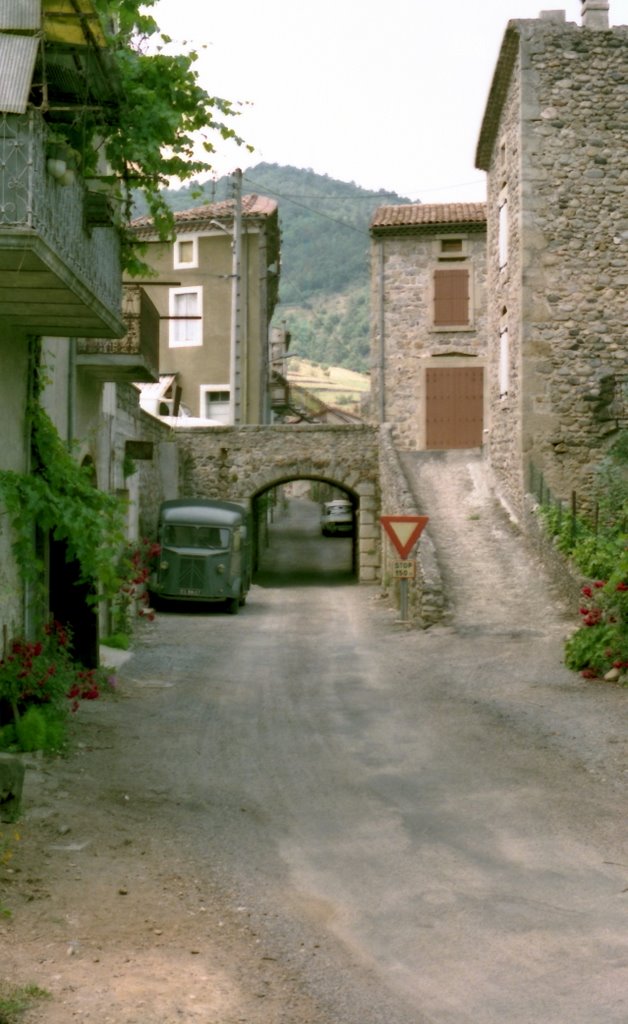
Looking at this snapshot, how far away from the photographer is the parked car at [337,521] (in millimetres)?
47312

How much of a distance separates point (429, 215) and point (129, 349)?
2068 centimetres

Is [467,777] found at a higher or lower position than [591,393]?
lower

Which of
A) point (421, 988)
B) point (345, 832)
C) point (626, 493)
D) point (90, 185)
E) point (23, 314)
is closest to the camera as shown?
point (421, 988)

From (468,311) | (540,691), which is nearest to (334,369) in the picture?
(468,311)

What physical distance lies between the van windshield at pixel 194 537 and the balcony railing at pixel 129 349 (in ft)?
26.2

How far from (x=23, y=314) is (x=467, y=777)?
16.8 feet

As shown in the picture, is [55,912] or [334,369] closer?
[55,912]

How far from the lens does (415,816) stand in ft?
25.0

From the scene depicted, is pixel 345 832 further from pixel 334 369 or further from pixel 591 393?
pixel 334 369

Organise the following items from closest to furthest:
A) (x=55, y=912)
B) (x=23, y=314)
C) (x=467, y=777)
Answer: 1. (x=55, y=912)
2. (x=467, y=777)
3. (x=23, y=314)

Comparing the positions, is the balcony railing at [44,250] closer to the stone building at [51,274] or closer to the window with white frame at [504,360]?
the stone building at [51,274]

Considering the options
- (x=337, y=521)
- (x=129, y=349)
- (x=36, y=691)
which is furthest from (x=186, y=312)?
(x=36, y=691)

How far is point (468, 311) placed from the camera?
108 ft

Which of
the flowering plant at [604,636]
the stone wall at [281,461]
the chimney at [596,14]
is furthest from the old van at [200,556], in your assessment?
the chimney at [596,14]
